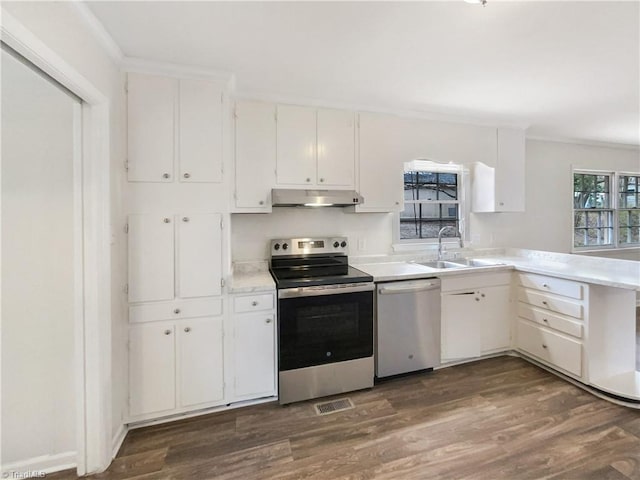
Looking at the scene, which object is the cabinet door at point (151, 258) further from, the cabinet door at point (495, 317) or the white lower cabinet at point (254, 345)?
the cabinet door at point (495, 317)

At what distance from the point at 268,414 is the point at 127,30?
2.61m

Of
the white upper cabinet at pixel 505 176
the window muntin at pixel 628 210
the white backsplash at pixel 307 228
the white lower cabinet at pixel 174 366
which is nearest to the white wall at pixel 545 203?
the white upper cabinet at pixel 505 176

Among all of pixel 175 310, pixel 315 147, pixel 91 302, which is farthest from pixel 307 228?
pixel 91 302

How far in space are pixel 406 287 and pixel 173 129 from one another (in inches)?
85.5

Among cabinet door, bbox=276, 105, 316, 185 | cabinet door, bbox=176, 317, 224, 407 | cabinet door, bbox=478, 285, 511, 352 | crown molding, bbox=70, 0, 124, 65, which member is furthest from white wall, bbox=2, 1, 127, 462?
cabinet door, bbox=478, 285, 511, 352

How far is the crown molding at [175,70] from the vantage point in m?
1.97

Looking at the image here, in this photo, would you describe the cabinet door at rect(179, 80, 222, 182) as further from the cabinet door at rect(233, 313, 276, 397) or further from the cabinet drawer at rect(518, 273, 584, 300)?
the cabinet drawer at rect(518, 273, 584, 300)

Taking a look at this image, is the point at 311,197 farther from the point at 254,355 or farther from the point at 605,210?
the point at 605,210

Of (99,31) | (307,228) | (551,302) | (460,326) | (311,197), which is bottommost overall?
(460,326)

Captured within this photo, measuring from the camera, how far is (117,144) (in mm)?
1890

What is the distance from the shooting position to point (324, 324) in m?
2.31

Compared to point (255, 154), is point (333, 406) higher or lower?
lower

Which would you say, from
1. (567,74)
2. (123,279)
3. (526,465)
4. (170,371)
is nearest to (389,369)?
(526,465)

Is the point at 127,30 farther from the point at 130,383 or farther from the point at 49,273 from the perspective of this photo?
the point at 130,383
